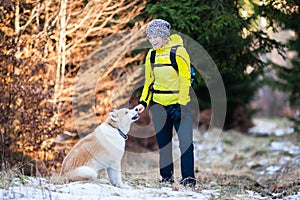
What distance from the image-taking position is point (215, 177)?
8039 mm

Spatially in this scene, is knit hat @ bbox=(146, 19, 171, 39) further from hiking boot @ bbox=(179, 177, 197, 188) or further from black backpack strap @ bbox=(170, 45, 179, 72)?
hiking boot @ bbox=(179, 177, 197, 188)

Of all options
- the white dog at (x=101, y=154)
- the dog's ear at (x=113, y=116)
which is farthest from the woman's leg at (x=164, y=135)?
the dog's ear at (x=113, y=116)

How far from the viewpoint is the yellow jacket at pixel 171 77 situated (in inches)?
224

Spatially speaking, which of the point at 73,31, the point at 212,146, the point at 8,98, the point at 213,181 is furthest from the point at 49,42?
the point at 212,146

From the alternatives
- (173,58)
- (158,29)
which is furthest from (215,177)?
(158,29)

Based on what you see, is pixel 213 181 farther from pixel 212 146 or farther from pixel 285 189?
pixel 212 146

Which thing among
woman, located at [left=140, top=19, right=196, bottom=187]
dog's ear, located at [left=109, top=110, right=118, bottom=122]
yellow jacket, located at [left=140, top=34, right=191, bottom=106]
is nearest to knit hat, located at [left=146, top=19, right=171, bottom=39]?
woman, located at [left=140, top=19, right=196, bottom=187]

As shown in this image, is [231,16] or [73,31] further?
[73,31]

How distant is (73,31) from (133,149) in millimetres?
4422

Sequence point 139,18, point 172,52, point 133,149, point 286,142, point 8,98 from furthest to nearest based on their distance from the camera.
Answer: point 286,142, point 133,149, point 139,18, point 8,98, point 172,52

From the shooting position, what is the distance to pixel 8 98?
715 centimetres

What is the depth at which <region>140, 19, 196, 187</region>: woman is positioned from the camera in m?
5.69

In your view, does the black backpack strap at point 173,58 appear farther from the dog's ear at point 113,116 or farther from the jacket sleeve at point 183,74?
the dog's ear at point 113,116

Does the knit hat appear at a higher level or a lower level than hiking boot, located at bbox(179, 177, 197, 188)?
higher
